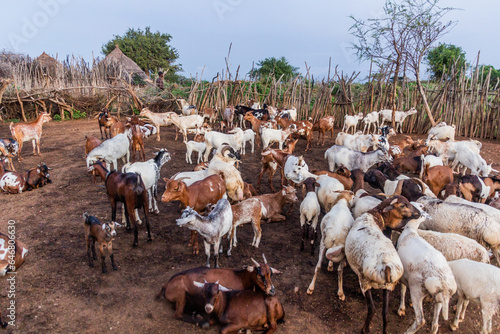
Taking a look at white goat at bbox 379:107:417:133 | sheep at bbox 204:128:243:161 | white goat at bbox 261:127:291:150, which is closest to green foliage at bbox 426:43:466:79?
white goat at bbox 379:107:417:133

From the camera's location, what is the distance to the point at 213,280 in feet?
14.3

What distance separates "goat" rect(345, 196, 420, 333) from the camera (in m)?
3.99

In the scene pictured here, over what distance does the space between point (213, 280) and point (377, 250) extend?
7.20 ft

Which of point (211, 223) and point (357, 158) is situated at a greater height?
point (357, 158)

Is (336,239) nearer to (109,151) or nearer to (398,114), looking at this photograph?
(109,151)

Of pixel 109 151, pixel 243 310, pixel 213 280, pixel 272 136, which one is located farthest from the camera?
pixel 272 136

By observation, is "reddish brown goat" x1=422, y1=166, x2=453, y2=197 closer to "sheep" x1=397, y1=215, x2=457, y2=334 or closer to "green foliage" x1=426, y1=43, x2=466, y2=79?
"sheep" x1=397, y1=215, x2=457, y2=334

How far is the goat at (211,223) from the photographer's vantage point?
191 inches

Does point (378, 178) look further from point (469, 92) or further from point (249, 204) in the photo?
point (469, 92)

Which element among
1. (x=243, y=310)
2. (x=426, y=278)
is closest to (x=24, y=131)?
(x=243, y=310)

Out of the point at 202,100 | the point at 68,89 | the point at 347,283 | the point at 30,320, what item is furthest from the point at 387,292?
the point at 68,89

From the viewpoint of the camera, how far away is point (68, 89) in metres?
18.7

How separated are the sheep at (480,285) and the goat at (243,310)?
2347mm

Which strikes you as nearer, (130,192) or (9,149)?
(130,192)
